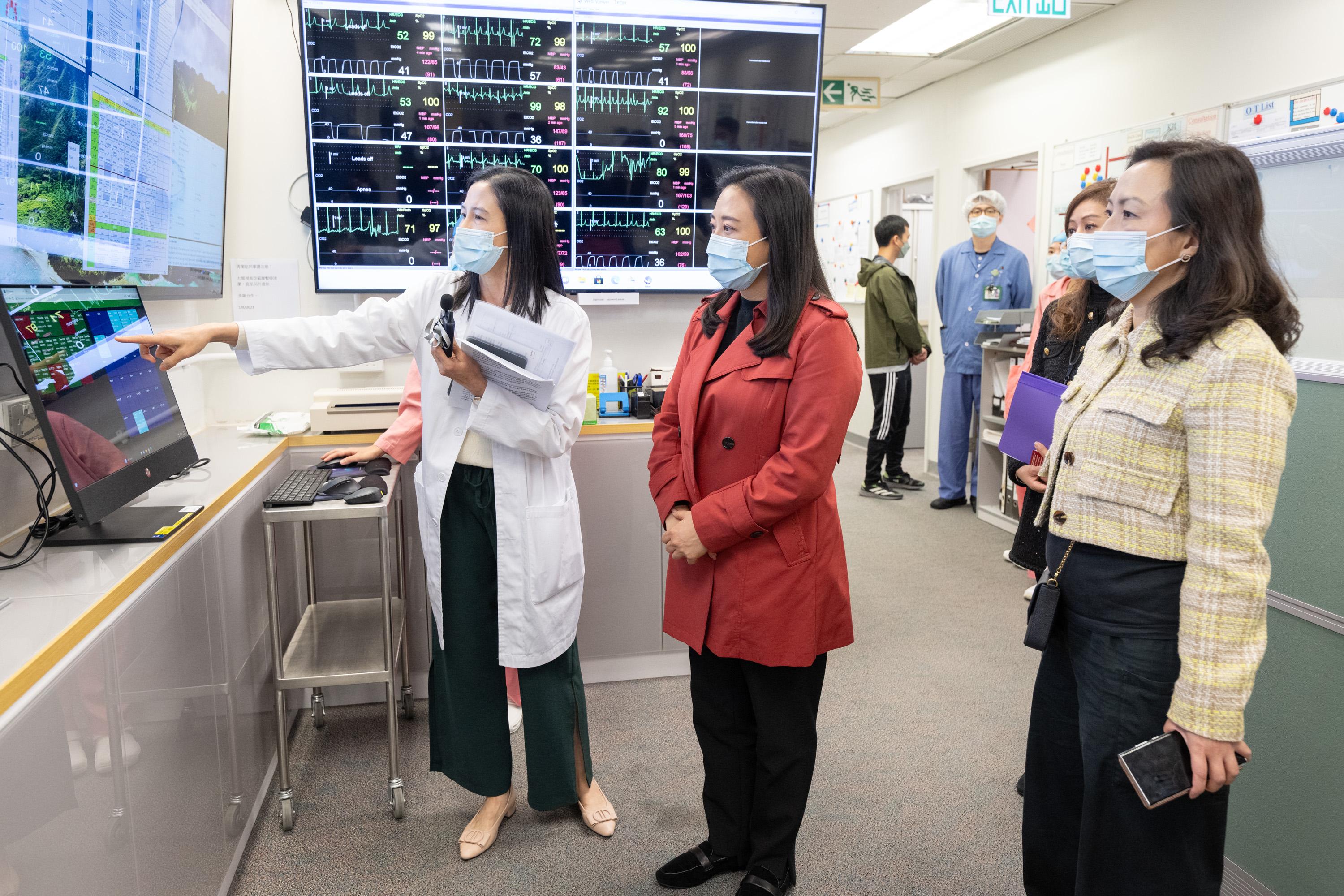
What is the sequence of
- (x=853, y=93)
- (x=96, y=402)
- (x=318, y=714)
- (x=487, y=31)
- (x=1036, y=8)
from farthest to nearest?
(x=853, y=93), (x=1036, y=8), (x=487, y=31), (x=318, y=714), (x=96, y=402)

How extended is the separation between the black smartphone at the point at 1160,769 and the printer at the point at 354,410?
229cm

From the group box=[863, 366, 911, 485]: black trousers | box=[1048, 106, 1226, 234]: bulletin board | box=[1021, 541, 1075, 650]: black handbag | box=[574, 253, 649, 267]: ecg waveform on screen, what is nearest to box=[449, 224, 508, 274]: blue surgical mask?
box=[574, 253, 649, 267]: ecg waveform on screen

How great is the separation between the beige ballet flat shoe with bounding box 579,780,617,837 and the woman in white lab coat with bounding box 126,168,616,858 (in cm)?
12

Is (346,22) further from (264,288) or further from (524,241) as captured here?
(524,241)

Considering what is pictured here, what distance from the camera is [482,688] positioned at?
84.1 inches

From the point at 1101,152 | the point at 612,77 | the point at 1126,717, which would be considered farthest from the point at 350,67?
the point at 1101,152

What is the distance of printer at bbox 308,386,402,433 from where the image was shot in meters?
2.79

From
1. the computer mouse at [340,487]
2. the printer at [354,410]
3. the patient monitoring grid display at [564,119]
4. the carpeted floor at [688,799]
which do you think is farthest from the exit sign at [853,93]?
the computer mouse at [340,487]

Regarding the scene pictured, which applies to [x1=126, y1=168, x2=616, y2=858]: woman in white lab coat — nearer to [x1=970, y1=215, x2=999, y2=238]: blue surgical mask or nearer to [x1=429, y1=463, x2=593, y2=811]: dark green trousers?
[x1=429, y1=463, x2=593, y2=811]: dark green trousers

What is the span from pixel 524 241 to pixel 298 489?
861mm

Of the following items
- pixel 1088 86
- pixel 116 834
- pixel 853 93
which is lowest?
pixel 116 834

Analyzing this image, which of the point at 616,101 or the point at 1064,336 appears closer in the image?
the point at 1064,336

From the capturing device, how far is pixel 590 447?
295 cm

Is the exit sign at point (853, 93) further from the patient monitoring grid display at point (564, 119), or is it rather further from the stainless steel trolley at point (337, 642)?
the stainless steel trolley at point (337, 642)
